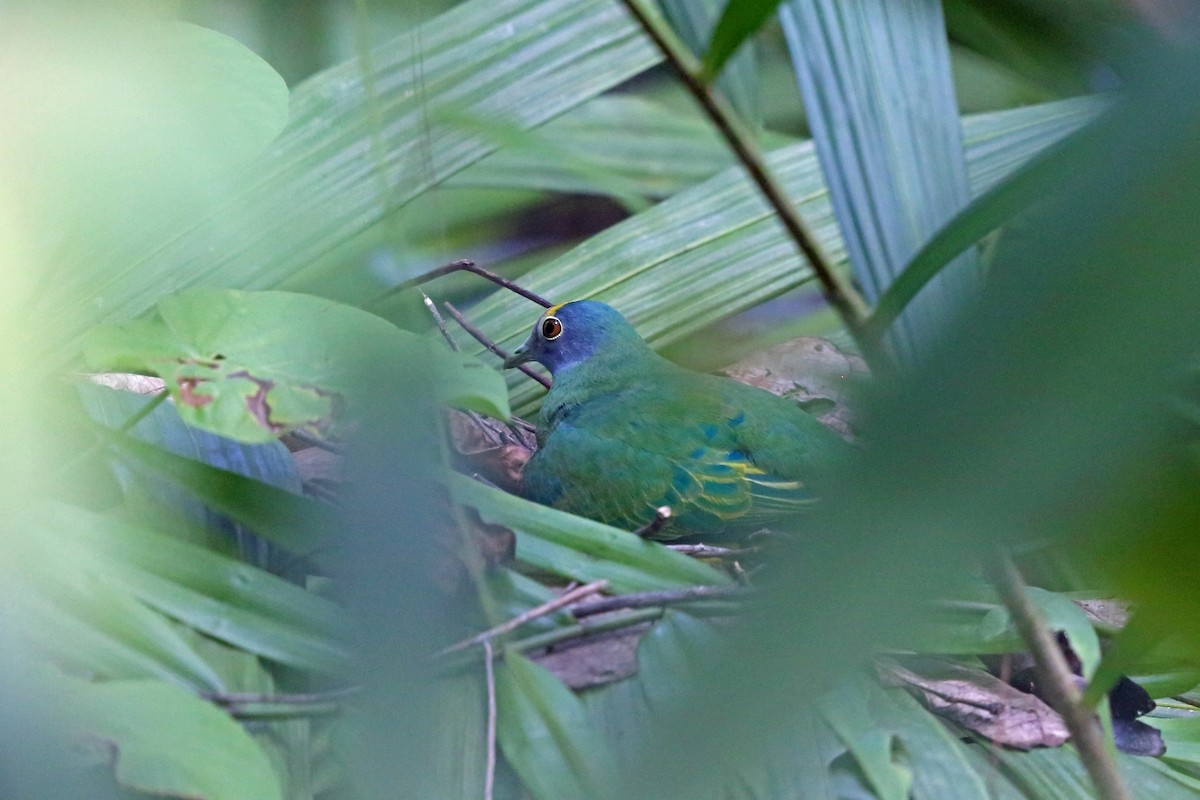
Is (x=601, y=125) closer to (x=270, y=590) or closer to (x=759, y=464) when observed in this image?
(x=759, y=464)

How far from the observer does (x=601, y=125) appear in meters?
2.39

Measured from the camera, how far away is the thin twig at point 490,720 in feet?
2.34

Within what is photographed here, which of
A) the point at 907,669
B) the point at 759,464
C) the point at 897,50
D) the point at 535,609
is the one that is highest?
the point at 897,50

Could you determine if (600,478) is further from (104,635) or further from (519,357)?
(104,635)

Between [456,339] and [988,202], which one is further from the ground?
[456,339]

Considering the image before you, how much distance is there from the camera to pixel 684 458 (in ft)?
4.32

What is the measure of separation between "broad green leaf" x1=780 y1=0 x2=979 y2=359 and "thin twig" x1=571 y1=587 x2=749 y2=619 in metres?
0.29

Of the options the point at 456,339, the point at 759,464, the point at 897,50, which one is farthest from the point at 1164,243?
the point at 456,339

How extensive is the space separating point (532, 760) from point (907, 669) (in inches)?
16.9

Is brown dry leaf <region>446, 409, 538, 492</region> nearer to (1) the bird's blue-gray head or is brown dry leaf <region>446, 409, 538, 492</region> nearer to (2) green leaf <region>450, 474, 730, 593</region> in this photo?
(1) the bird's blue-gray head

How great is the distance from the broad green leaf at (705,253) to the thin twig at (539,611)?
2.71 feet

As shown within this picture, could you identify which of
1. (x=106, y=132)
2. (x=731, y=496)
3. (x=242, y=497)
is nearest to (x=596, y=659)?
(x=242, y=497)

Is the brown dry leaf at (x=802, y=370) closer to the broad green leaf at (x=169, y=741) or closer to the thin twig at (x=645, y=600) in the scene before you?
the thin twig at (x=645, y=600)

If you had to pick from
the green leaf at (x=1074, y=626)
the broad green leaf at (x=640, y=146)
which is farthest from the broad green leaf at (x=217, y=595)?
the broad green leaf at (x=640, y=146)
